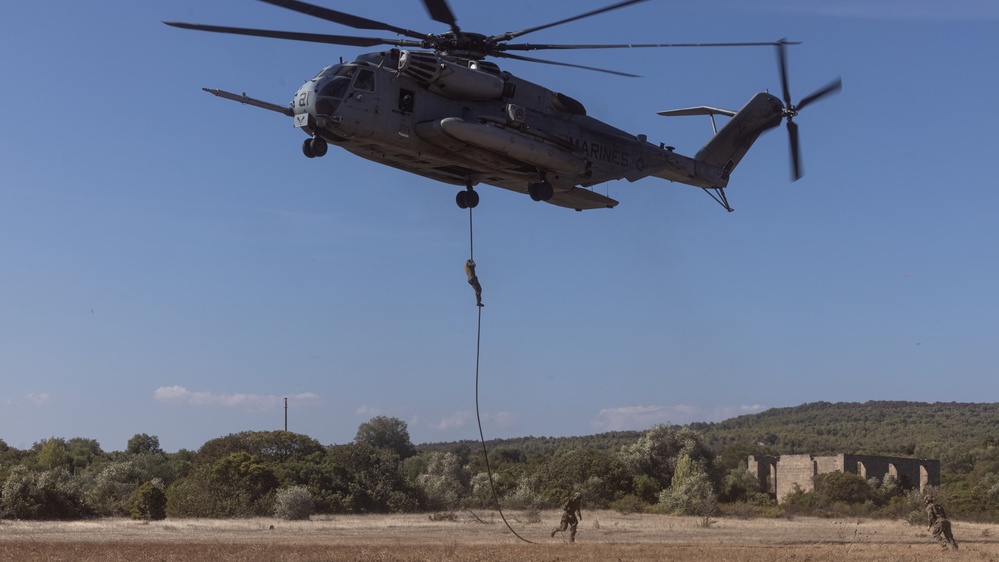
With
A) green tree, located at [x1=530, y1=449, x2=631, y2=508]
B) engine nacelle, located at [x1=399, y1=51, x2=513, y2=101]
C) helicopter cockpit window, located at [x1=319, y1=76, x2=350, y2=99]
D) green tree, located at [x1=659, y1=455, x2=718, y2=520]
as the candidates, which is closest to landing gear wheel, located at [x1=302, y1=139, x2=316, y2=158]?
helicopter cockpit window, located at [x1=319, y1=76, x2=350, y2=99]

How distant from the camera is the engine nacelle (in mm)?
23734

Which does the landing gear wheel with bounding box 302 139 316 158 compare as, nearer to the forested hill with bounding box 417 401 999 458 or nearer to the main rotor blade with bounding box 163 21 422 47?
the main rotor blade with bounding box 163 21 422 47

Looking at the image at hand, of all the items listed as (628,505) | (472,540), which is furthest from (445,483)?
(472,540)

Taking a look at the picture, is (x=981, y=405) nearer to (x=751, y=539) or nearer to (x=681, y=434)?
(x=681, y=434)

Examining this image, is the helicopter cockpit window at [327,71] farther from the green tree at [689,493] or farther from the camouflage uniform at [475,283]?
the green tree at [689,493]

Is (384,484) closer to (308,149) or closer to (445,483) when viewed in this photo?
(445,483)

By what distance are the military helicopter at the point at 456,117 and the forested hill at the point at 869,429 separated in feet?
200

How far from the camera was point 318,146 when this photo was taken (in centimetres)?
2316

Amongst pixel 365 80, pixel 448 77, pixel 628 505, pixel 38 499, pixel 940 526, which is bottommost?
pixel 940 526

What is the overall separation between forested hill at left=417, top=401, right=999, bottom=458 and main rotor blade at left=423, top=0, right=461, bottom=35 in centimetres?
6244

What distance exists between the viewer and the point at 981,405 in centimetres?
18600

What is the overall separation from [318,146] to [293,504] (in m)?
22.7

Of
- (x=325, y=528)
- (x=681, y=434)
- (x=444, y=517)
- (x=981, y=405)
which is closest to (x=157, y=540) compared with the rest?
(x=325, y=528)

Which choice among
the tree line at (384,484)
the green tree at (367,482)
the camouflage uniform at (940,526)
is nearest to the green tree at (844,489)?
the tree line at (384,484)
